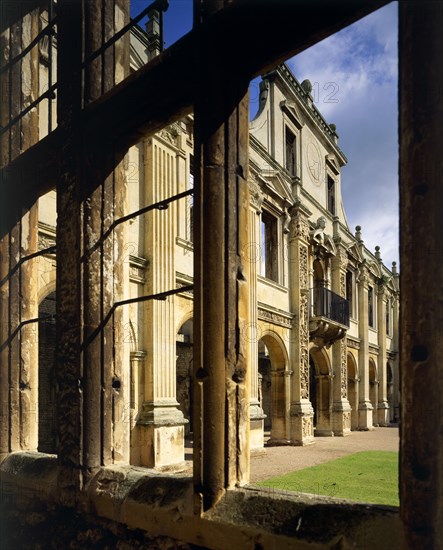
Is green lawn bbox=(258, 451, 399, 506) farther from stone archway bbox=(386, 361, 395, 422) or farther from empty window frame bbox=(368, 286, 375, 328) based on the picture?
stone archway bbox=(386, 361, 395, 422)

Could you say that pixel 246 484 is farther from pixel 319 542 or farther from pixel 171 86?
pixel 171 86

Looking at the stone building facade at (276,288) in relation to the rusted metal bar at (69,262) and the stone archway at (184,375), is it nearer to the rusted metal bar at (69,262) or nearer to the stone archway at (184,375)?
the stone archway at (184,375)

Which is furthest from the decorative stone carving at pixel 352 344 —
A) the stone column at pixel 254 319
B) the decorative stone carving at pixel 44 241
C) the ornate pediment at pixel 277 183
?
the decorative stone carving at pixel 44 241

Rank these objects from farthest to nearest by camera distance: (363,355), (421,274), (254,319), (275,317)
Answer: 1. (363,355)
2. (275,317)
3. (254,319)
4. (421,274)

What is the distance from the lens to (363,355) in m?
22.4

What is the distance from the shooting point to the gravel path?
10284mm

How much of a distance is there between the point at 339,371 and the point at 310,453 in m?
6.38

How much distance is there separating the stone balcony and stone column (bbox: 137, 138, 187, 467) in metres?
8.05

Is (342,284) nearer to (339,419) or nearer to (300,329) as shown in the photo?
(339,419)

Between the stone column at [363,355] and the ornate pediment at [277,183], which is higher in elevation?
the ornate pediment at [277,183]

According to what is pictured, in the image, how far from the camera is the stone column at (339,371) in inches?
743

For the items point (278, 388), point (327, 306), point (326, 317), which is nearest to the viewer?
point (278, 388)

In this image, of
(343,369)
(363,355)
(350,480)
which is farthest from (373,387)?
(350,480)

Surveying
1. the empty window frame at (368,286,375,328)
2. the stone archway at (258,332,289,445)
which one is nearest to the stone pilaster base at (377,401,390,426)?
the empty window frame at (368,286,375,328)
